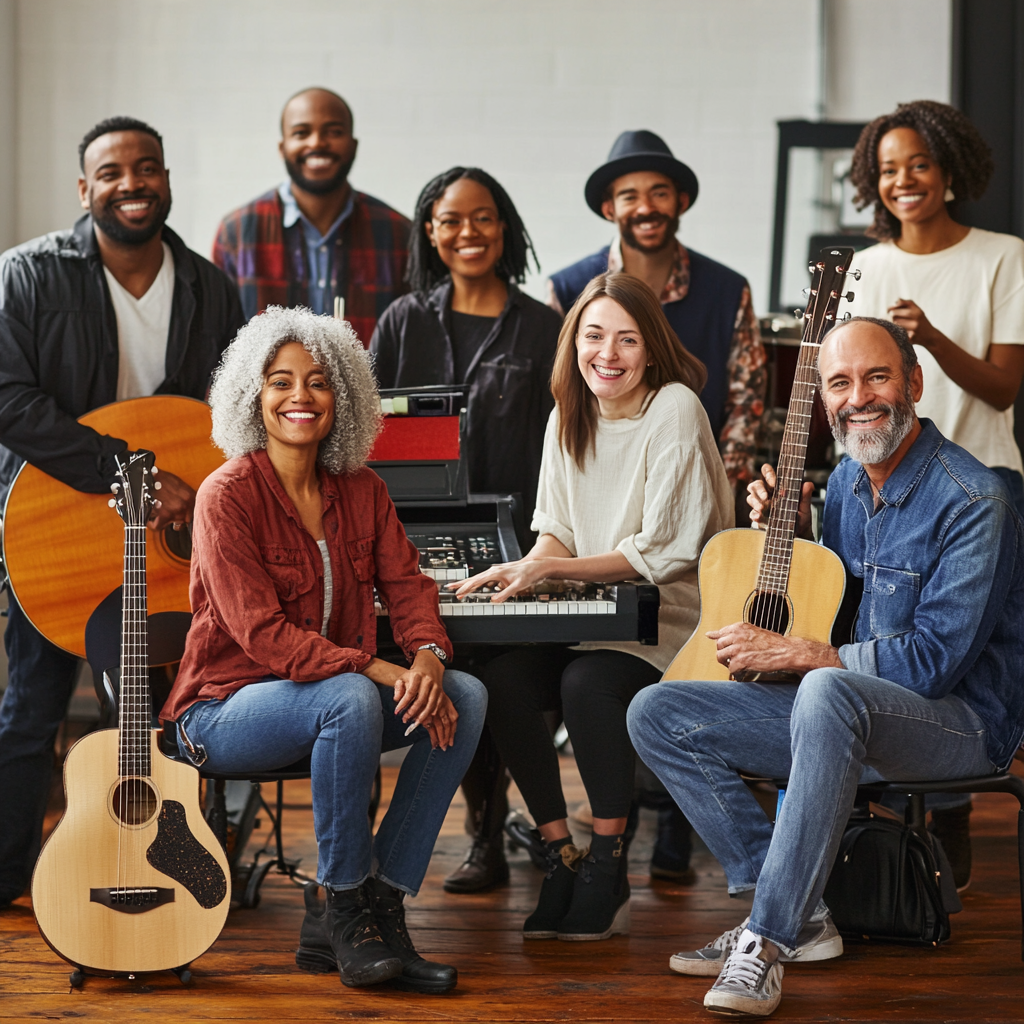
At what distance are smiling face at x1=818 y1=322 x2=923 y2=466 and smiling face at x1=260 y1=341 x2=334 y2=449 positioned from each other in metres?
0.98

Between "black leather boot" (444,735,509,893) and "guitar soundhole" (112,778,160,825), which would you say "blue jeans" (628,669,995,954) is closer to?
"black leather boot" (444,735,509,893)

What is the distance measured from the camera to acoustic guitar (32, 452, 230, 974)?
2.25 m

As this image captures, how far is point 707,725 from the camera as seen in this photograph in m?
2.34

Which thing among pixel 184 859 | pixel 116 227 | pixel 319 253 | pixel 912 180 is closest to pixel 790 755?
pixel 184 859

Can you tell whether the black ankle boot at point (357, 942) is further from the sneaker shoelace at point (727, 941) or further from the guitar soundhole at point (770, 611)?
the guitar soundhole at point (770, 611)

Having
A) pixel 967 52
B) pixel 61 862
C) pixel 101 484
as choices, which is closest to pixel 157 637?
pixel 101 484

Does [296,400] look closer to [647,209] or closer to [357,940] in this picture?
[357,940]

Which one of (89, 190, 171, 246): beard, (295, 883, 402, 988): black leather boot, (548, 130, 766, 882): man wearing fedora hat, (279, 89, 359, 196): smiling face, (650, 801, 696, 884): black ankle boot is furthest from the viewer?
(279, 89, 359, 196): smiling face

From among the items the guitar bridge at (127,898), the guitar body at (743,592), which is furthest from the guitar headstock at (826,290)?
the guitar bridge at (127,898)

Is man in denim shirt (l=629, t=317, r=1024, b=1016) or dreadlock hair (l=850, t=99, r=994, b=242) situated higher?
dreadlock hair (l=850, t=99, r=994, b=242)

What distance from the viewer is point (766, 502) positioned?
8.24 ft

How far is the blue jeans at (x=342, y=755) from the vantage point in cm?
221

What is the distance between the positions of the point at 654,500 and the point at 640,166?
117 centimetres

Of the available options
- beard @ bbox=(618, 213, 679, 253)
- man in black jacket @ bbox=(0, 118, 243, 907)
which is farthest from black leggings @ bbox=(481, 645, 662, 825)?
beard @ bbox=(618, 213, 679, 253)
